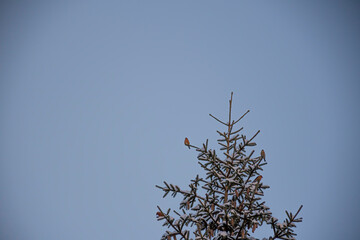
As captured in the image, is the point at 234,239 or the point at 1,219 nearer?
the point at 234,239

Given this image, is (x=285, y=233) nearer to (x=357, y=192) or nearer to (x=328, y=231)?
(x=328, y=231)

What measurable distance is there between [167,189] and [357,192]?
767 feet

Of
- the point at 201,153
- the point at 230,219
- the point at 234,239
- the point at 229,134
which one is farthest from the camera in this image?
the point at 229,134

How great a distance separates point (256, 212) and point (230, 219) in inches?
21.8

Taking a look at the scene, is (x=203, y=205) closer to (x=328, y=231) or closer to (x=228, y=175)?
(x=228, y=175)

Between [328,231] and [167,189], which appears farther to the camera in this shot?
[328,231]

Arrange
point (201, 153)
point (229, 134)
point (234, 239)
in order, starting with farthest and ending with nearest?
point (229, 134), point (201, 153), point (234, 239)

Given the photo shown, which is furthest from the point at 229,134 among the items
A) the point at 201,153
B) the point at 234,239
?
the point at 234,239

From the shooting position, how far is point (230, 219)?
5.05m

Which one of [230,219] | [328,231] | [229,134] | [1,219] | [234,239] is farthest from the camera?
[1,219]

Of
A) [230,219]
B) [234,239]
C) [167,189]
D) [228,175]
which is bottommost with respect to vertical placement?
[234,239]

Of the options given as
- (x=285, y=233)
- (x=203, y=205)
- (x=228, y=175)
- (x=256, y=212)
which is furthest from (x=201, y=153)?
(x=285, y=233)

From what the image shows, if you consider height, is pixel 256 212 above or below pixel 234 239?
above

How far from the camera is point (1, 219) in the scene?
18125cm
